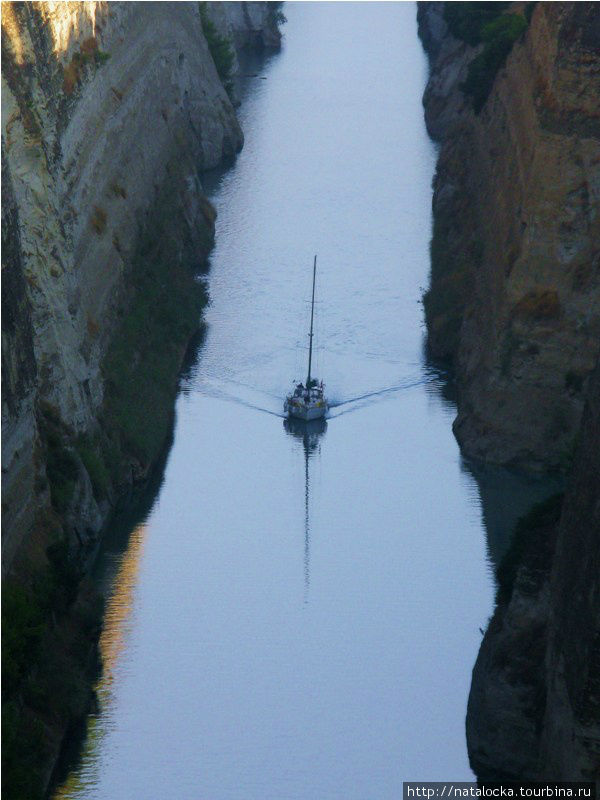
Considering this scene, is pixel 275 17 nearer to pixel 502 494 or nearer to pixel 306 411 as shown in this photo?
pixel 306 411

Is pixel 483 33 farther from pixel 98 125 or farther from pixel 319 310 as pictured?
pixel 98 125

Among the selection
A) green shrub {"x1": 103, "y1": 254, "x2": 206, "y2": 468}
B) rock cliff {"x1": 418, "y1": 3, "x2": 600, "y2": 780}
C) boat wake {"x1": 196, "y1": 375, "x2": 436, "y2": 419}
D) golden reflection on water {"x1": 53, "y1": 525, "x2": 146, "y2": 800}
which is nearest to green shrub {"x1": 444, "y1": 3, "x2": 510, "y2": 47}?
rock cliff {"x1": 418, "y1": 3, "x2": 600, "y2": 780}

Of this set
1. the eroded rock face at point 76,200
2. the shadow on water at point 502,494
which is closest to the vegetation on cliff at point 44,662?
the eroded rock face at point 76,200

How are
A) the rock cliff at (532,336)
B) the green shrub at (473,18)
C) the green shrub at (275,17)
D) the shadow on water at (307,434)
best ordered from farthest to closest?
the green shrub at (275,17), the green shrub at (473,18), the shadow on water at (307,434), the rock cliff at (532,336)

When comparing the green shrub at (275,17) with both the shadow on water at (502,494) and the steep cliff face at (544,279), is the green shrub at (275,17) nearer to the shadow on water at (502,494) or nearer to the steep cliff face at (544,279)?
the steep cliff face at (544,279)

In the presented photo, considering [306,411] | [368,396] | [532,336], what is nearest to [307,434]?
[306,411]

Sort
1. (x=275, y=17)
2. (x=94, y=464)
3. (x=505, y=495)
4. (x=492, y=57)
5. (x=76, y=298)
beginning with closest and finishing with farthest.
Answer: (x=94, y=464), (x=76, y=298), (x=505, y=495), (x=492, y=57), (x=275, y=17)

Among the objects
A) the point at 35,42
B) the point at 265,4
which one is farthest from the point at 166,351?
the point at 265,4
